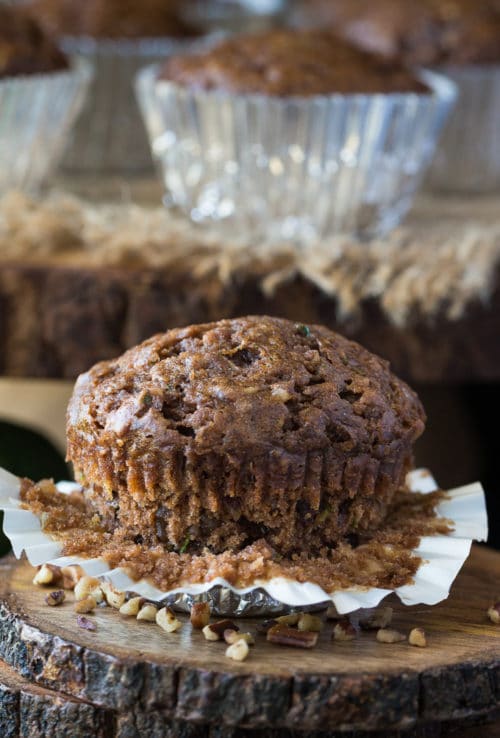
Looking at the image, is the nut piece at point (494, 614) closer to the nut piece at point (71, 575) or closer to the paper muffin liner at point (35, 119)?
the nut piece at point (71, 575)

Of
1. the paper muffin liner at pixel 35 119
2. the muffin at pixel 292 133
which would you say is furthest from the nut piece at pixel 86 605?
the paper muffin liner at pixel 35 119

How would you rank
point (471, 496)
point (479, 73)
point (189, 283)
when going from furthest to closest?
point (479, 73)
point (189, 283)
point (471, 496)

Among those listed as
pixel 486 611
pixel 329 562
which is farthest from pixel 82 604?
pixel 486 611

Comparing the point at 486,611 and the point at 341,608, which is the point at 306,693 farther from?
the point at 486,611

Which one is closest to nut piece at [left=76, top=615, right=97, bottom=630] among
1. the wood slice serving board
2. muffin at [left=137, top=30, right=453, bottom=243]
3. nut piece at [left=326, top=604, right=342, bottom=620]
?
the wood slice serving board

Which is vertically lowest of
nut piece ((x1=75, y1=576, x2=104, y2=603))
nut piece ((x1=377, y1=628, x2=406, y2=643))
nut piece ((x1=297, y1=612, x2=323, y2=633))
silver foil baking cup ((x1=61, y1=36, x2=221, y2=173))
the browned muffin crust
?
silver foil baking cup ((x1=61, y1=36, x2=221, y2=173))

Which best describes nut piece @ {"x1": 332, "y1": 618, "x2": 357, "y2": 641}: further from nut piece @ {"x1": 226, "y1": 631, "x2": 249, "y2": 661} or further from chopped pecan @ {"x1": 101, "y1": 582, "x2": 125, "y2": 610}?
chopped pecan @ {"x1": 101, "y1": 582, "x2": 125, "y2": 610}

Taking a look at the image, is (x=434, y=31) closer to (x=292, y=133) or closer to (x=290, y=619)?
(x=292, y=133)
